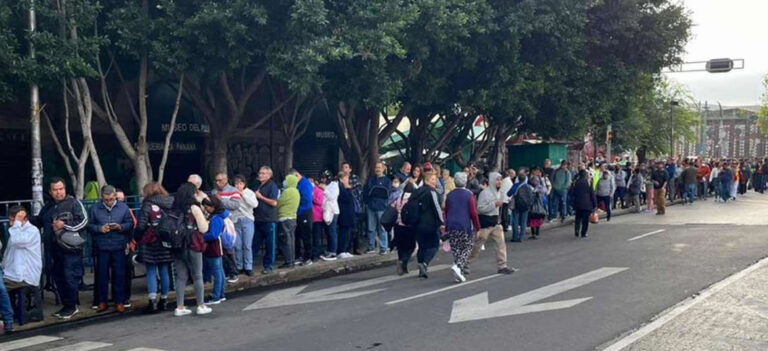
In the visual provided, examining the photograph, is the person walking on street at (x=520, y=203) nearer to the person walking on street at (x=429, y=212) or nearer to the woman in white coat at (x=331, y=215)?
the woman in white coat at (x=331, y=215)

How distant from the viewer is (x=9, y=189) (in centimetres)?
1611

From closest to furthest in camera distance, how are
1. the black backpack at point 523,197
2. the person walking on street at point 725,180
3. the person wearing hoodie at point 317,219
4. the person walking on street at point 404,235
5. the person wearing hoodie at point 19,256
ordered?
the person wearing hoodie at point 19,256, the person walking on street at point 404,235, the person wearing hoodie at point 317,219, the black backpack at point 523,197, the person walking on street at point 725,180

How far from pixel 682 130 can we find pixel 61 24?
4736 cm

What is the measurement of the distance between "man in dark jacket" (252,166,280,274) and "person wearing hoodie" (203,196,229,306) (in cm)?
201

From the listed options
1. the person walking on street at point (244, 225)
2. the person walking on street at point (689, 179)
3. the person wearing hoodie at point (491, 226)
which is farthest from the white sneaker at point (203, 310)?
the person walking on street at point (689, 179)

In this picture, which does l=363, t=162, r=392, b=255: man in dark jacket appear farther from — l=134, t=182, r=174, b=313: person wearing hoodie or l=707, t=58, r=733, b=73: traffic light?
l=707, t=58, r=733, b=73: traffic light

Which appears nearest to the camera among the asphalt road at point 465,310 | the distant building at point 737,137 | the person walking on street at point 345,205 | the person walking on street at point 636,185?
the asphalt road at point 465,310

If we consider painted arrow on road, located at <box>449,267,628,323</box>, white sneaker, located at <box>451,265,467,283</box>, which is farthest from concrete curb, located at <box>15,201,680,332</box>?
painted arrow on road, located at <box>449,267,628,323</box>

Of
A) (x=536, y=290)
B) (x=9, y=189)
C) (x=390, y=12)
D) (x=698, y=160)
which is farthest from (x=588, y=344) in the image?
(x=698, y=160)

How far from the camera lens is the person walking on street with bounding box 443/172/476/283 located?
10.9m

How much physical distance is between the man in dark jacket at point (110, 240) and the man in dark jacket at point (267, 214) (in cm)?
287

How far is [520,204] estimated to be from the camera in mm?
15891

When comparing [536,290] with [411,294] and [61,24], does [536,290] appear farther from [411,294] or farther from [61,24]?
[61,24]

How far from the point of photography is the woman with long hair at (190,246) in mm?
8945
